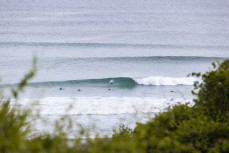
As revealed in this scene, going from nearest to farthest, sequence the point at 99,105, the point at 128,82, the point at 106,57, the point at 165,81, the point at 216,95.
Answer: the point at 216,95
the point at 99,105
the point at 128,82
the point at 165,81
the point at 106,57

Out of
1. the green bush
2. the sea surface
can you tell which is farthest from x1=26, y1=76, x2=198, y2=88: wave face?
the green bush

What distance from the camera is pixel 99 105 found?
2361cm

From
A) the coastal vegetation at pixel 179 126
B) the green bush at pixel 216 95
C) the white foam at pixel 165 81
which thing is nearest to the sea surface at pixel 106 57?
the white foam at pixel 165 81

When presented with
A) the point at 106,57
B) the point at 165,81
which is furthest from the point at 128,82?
the point at 106,57

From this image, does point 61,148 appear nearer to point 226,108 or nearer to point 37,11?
point 226,108

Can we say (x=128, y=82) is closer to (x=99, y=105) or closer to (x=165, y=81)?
(x=165, y=81)

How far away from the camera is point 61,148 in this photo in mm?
3723

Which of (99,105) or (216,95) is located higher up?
(99,105)

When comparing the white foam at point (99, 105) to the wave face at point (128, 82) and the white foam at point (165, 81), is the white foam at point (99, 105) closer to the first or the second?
the wave face at point (128, 82)

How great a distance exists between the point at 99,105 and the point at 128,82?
25.6 feet

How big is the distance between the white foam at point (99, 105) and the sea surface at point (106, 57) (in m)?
0.04

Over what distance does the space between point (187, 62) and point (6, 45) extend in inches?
668

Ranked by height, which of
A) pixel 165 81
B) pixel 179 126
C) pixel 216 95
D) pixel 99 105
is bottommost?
pixel 179 126

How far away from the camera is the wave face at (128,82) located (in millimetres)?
30269
